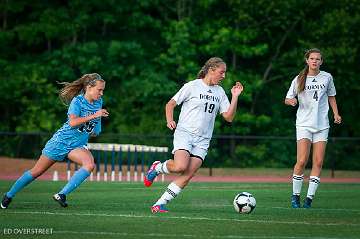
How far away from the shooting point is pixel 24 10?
44469 millimetres

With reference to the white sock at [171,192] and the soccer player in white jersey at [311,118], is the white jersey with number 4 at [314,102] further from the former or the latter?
the white sock at [171,192]

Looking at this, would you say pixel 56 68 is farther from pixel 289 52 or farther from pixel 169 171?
pixel 169 171

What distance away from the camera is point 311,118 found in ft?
55.0

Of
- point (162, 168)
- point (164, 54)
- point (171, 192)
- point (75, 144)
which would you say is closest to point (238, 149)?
point (164, 54)

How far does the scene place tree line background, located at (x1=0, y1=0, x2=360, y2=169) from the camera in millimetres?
41875

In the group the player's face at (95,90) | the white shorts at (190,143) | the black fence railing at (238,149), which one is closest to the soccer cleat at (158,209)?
the white shorts at (190,143)

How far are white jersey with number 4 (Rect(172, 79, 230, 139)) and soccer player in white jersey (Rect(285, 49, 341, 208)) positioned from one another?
1.91 m

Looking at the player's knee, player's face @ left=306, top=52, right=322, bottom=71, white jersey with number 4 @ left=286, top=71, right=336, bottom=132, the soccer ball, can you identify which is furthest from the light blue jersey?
player's face @ left=306, top=52, right=322, bottom=71

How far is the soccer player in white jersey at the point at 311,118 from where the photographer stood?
1678 cm

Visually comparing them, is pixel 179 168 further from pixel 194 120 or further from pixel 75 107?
pixel 75 107

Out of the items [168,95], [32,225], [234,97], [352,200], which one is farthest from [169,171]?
[168,95]

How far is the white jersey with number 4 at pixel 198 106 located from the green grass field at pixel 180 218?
1146 mm

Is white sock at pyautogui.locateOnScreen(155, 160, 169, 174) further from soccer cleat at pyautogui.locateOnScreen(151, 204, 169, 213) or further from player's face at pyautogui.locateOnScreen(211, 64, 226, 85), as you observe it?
player's face at pyautogui.locateOnScreen(211, 64, 226, 85)

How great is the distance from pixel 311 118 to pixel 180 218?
3.68m
